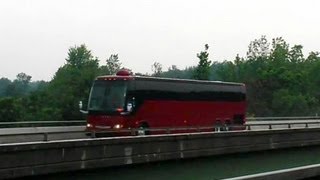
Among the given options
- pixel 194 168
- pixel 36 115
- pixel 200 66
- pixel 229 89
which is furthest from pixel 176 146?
pixel 36 115

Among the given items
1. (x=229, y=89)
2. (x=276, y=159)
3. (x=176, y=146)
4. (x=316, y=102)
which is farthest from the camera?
(x=316, y=102)

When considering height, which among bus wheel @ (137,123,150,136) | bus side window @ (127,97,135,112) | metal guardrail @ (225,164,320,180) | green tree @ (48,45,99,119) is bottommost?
metal guardrail @ (225,164,320,180)

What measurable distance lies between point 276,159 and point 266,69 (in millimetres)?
86694

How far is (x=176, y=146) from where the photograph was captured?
16.4 m

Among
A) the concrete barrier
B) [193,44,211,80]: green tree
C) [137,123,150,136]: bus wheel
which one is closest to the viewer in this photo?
the concrete barrier

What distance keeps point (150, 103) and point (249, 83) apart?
76.1m

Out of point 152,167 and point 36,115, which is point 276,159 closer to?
point 152,167

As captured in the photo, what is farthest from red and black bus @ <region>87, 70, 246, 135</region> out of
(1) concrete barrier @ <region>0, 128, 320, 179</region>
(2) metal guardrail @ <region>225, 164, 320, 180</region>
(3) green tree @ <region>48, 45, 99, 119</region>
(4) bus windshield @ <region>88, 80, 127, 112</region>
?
(3) green tree @ <region>48, 45, 99, 119</region>

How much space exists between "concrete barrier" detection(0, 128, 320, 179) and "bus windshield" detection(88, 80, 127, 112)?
8.72m

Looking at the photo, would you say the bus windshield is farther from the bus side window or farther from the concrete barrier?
the concrete barrier

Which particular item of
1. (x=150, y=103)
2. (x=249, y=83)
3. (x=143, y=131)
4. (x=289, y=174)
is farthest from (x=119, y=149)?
(x=249, y=83)

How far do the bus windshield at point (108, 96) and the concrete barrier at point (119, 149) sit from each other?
343 inches

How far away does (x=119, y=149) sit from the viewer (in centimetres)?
1446

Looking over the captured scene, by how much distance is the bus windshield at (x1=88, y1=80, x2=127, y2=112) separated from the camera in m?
27.8
